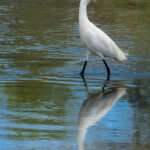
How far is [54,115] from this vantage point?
23.0 feet

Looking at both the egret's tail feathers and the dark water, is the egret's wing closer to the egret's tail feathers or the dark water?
the egret's tail feathers

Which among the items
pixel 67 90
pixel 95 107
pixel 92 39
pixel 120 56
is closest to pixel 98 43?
pixel 92 39

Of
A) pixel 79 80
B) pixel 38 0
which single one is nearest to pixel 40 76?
pixel 79 80

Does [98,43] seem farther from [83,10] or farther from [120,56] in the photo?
[83,10]

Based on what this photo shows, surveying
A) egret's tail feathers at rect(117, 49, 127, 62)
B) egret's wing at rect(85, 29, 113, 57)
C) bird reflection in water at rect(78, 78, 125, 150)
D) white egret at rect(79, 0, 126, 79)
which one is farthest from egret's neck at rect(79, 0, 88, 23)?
bird reflection in water at rect(78, 78, 125, 150)

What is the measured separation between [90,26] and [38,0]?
13194 millimetres

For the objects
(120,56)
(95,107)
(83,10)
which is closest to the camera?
(95,107)

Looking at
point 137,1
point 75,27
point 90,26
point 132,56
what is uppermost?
point 90,26

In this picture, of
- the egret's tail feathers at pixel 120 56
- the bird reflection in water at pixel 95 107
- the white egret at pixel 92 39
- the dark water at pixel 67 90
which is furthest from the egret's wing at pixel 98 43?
the bird reflection in water at pixel 95 107

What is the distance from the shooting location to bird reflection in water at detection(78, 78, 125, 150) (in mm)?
6305

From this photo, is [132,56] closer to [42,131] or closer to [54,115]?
[54,115]

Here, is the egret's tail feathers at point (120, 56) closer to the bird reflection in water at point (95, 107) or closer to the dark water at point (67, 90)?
the dark water at point (67, 90)

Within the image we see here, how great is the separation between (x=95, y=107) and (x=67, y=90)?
4.22ft

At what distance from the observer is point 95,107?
7.39 metres
